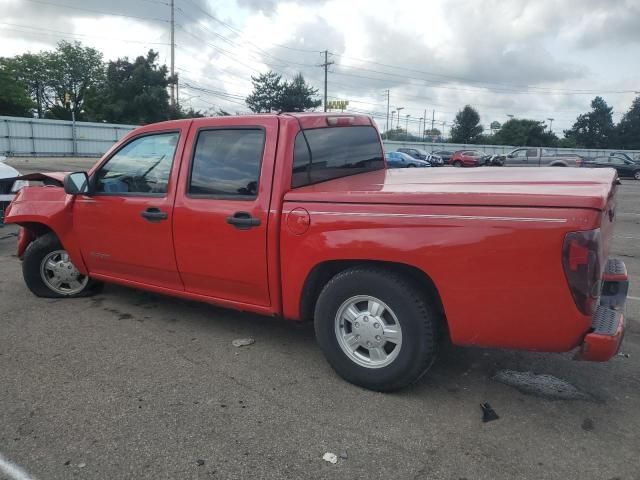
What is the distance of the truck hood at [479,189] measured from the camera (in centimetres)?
274

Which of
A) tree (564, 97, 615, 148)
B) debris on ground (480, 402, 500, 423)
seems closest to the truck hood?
debris on ground (480, 402, 500, 423)

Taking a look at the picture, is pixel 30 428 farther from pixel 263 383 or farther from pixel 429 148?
pixel 429 148

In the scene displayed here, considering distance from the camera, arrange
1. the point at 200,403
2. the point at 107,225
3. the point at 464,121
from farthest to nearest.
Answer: the point at 464,121 < the point at 107,225 < the point at 200,403

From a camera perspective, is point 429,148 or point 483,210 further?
point 429,148

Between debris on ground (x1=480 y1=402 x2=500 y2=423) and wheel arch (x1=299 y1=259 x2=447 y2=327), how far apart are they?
0.56 meters

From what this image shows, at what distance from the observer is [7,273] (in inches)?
248

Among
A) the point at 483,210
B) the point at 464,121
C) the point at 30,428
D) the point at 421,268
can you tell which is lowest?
the point at 30,428

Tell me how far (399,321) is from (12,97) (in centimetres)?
6945

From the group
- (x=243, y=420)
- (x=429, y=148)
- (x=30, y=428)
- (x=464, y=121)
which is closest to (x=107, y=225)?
(x=30, y=428)

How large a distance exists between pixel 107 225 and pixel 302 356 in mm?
2072

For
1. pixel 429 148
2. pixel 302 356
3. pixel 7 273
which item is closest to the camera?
pixel 302 356

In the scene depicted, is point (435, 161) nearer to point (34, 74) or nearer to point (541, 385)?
point (541, 385)

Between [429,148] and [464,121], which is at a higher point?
[464,121]

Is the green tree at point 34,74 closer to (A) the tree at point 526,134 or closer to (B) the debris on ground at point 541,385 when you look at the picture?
(A) the tree at point 526,134
